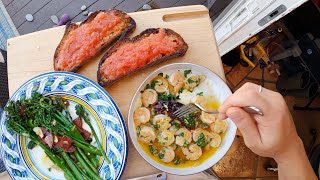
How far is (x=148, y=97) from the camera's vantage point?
1.88 metres

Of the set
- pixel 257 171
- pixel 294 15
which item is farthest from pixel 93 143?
pixel 294 15

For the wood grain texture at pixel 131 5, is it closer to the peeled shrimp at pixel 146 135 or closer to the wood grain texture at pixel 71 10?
the wood grain texture at pixel 71 10

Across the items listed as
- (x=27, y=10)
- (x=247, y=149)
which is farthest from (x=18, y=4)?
(x=247, y=149)

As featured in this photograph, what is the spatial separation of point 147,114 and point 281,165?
0.66 m

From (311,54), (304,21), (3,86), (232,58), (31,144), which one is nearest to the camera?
(31,144)

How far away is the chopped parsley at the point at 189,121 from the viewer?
1.89 metres

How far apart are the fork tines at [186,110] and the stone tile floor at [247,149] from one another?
124 cm

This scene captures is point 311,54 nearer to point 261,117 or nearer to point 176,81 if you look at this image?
point 176,81

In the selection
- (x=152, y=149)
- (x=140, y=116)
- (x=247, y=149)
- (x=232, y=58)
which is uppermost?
(x=140, y=116)

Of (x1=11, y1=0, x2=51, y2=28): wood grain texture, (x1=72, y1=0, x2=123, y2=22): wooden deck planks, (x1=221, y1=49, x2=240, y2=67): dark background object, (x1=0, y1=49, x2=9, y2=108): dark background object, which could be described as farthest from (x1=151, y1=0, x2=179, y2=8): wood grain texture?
(x1=0, y1=49, x2=9, y2=108): dark background object

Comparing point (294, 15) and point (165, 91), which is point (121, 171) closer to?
point (165, 91)

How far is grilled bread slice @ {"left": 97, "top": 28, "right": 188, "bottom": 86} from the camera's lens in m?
1.90

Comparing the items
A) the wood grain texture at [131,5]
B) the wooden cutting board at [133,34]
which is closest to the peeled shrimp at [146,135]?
the wooden cutting board at [133,34]

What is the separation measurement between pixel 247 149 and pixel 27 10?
82.8 inches
